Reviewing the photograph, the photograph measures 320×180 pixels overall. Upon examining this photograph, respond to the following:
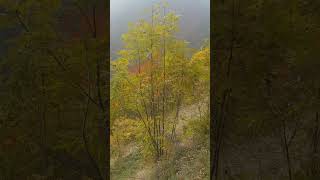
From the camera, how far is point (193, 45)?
1998mm

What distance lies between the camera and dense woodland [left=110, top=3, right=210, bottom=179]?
1.98 metres

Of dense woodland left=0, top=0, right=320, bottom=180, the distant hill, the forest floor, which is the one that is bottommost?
the forest floor

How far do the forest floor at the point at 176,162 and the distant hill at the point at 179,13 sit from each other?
397 millimetres
